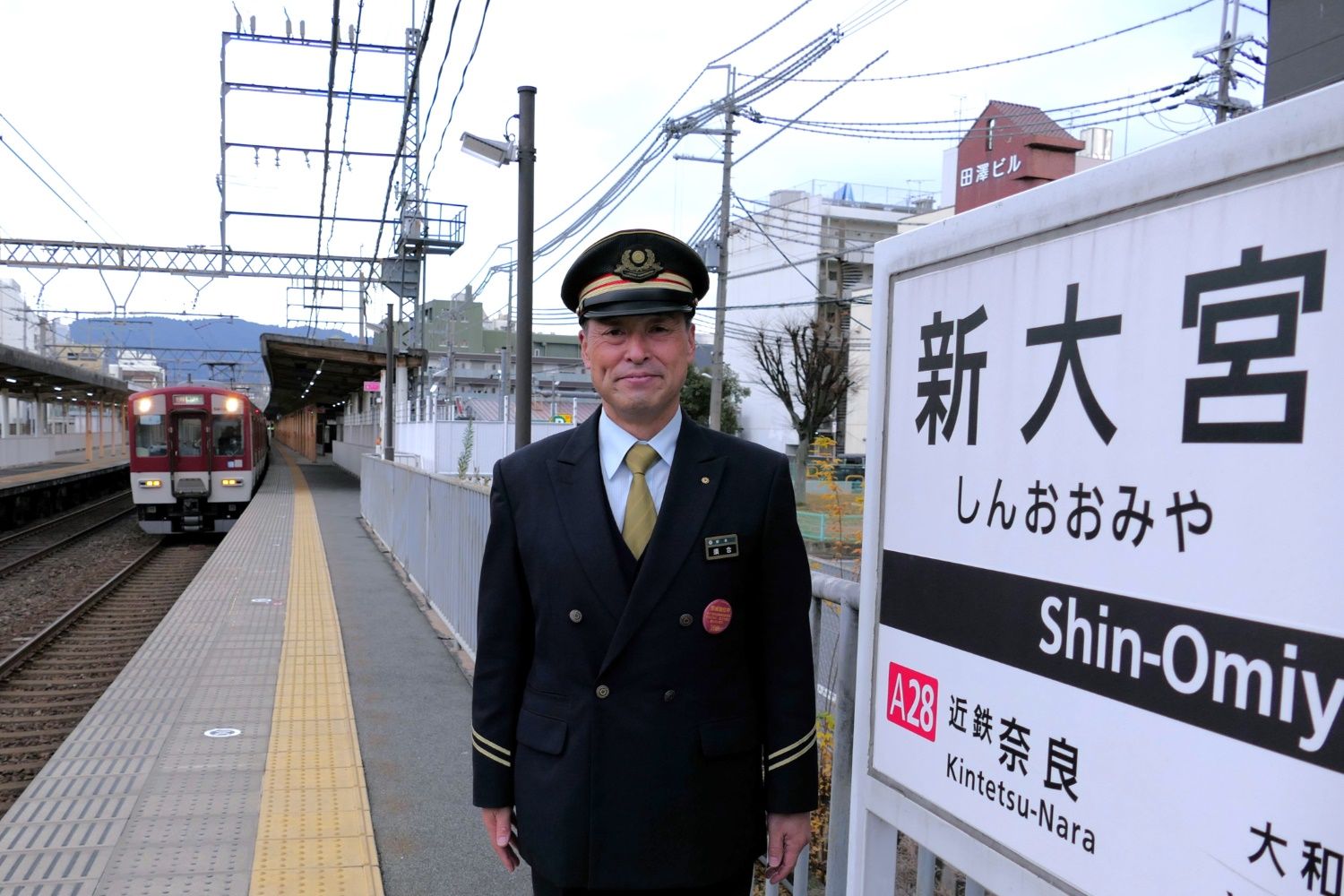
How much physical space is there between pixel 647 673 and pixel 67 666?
9.59 metres

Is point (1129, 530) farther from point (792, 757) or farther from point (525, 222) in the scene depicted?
point (525, 222)

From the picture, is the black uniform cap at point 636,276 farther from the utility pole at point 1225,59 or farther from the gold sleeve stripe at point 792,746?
the utility pole at point 1225,59

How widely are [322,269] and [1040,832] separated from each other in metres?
26.7

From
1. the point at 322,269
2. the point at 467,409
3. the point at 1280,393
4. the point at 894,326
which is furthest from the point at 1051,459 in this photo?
the point at 322,269

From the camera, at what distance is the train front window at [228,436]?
20047 millimetres

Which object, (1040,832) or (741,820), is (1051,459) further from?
(741,820)

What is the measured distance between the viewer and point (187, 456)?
19.7 m

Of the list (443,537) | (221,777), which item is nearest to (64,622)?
(443,537)

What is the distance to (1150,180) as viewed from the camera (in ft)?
4.57

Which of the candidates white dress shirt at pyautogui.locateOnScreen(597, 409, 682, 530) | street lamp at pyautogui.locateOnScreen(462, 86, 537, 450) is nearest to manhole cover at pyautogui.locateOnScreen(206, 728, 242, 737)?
street lamp at pyautogui.locateOnScreen(462, 86, 537, 450)

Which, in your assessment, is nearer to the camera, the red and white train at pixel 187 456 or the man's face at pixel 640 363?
the man's face at pixel 640 363

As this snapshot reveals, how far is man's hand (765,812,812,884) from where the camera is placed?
2107 millimetres

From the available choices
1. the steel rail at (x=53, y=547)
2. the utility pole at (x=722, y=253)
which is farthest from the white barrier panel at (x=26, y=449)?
the utility pole at (x=722, y=253)

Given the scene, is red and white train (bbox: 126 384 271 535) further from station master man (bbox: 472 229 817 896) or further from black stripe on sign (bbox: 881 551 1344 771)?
black stripe on sign (bbox: 881 551 1344 771)
